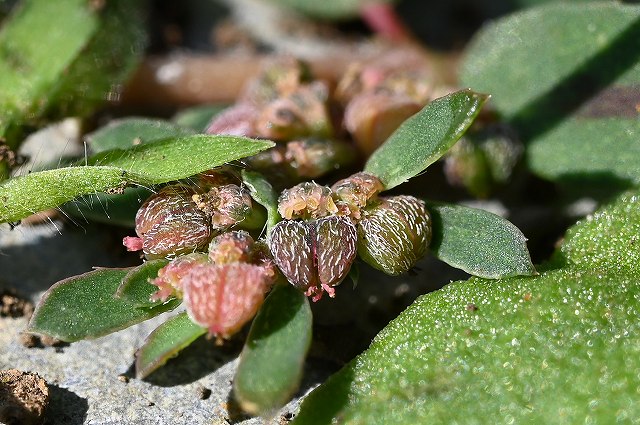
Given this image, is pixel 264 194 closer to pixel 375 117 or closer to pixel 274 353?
pixel 274 353

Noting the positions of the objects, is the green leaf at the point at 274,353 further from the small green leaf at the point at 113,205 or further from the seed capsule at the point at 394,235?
the small green leaf at the point at 113,205

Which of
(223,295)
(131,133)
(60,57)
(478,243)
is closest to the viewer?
(223,295)

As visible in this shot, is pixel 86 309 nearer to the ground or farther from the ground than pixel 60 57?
nearer to the ground

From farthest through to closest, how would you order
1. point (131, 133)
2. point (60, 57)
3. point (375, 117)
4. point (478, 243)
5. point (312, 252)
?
1. point (60, 57)
2. point (375, 117)
3. point (131, 133)
4. point (478, 243)
5. point (312, 252)

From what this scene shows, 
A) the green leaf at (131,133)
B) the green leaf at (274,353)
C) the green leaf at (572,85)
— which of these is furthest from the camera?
the green leaf at (572,85)

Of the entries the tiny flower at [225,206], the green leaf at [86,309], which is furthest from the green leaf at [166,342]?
the tiny flower at [225,206]

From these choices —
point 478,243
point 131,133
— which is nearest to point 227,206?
point 131,133
